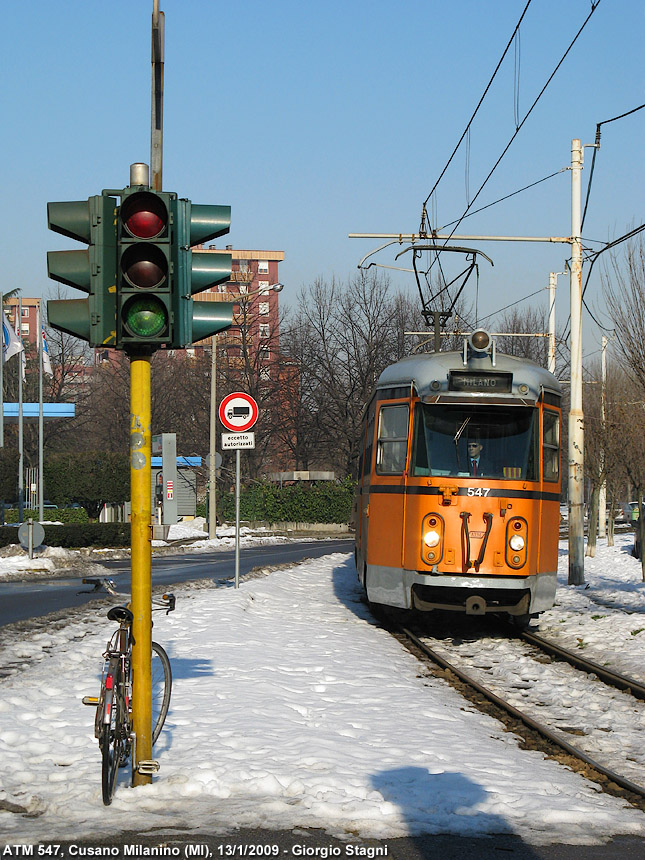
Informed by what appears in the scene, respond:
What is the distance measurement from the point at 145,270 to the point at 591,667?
25.4 ft

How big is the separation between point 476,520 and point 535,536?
0.83 m

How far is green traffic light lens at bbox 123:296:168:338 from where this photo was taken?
614 cm

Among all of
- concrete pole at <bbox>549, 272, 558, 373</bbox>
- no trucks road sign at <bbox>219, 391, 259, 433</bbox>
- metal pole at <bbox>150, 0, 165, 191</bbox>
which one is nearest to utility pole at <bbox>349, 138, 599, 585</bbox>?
no trucks road sign at <bbox>219, 391, 259, 433</bbox>

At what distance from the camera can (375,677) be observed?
1070cm

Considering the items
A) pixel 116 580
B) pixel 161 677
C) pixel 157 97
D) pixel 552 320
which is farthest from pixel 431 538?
pixel 552 320

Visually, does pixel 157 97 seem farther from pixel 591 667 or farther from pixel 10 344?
pixel 10 344

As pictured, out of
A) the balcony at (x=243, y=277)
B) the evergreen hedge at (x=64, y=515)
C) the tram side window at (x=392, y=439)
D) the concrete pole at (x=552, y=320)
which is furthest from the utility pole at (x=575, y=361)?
the balcony at (x=243, y=277)

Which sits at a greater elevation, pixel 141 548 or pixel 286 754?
pixel 141 548

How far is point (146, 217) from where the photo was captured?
244 inches

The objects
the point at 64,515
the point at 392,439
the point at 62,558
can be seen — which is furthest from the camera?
the point at 64,515

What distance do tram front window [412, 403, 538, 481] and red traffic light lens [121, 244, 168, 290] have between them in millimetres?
7913

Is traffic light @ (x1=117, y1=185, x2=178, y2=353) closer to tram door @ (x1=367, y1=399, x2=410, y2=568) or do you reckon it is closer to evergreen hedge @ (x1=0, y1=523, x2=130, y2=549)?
tram door @ (x1=367, y1=399, x2=410, y2=568)

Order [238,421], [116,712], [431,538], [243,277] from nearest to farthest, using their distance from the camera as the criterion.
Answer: [116,712]
[431,538]
[238,421]
[243,277]

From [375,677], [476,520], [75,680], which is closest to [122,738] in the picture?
[75,680]
